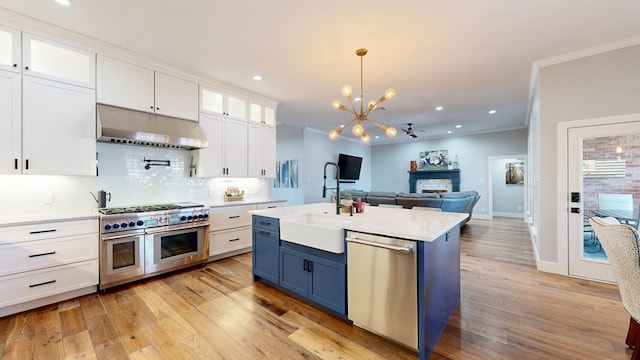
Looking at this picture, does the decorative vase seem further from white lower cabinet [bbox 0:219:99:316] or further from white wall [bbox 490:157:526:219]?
white wall [bbox 490:157:526:219]

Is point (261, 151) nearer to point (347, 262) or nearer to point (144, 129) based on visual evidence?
point (144, 129)

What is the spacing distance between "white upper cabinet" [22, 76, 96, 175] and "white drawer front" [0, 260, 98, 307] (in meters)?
0.99

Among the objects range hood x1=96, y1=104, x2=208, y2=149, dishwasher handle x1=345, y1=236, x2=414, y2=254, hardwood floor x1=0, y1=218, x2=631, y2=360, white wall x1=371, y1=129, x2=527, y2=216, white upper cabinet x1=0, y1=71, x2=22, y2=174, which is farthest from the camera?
white wall x1=371, y1=129, x2=527, y2=216

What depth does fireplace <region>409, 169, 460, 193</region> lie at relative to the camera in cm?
833

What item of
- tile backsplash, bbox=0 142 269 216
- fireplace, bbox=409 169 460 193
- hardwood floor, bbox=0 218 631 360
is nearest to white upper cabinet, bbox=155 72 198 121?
tile backsplash, bbox=0 142 269 216

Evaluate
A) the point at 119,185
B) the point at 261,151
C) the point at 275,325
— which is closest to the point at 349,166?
the point at 261,151

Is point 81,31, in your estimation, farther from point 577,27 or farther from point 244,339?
point 577,27

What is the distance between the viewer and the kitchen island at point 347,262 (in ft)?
5.72

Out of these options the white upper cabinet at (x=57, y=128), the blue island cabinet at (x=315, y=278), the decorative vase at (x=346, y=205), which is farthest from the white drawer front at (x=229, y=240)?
the decorative vase at (x=346, y=205)

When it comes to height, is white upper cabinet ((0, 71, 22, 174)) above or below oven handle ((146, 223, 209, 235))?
above

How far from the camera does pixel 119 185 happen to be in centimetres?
332

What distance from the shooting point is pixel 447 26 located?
2.55m

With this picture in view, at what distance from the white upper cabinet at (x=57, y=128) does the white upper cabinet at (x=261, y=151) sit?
2.10 metres

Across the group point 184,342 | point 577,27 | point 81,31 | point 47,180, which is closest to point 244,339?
point 184,342
